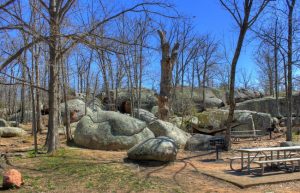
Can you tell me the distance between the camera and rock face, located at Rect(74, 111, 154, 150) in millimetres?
13867

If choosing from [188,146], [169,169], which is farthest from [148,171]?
[188,146]

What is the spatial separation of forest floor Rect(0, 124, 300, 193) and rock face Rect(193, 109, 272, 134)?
26.8 ft

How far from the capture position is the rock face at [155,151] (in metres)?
11.2

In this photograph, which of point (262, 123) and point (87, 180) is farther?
point (262, 123)

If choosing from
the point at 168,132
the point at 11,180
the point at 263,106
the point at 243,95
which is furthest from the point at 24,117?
the point at 11,180

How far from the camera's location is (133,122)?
48.3ft

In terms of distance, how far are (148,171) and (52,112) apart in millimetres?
3935

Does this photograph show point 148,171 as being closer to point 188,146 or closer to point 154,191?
point 154,191

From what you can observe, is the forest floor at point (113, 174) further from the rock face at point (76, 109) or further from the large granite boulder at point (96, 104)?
the large granite boulder at point (96, 104)

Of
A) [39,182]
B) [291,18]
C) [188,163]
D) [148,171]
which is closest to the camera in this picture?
[39,182]

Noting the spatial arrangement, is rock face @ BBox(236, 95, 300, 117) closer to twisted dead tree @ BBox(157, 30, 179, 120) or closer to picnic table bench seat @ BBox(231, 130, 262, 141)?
picnic table bench seat @ BBox(231, 130, 262, 141)

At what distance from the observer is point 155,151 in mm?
11227

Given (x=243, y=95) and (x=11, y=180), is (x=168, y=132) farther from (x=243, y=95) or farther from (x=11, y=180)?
(x=243, y=95)

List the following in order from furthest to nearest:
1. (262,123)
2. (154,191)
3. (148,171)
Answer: (262,123) < (148,171) < (154,191)
